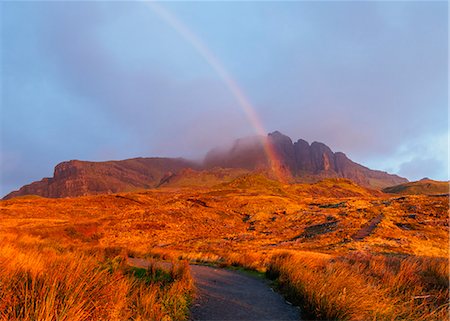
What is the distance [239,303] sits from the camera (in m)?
8.70

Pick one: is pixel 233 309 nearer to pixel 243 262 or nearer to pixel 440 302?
pixel 440 302

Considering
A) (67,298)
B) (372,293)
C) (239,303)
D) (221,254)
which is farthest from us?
(221,254)

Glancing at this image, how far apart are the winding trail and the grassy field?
51 cm

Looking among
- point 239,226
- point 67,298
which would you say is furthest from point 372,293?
point 239,226

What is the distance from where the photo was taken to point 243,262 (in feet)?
Result: 57.5

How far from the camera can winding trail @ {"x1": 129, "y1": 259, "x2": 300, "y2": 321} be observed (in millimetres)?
7527

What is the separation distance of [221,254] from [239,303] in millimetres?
14897

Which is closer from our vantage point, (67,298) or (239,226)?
(67,298)

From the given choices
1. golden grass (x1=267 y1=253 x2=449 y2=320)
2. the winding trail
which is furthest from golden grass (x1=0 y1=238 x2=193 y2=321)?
golden grass (x1=267 y1=253 x2=449 y2=320)

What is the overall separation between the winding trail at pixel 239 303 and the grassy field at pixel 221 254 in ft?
1.66

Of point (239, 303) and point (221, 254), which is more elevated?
point (239, 303)

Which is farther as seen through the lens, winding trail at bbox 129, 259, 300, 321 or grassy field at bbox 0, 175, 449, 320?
winding trail at bbox 129, 259, 300, 321

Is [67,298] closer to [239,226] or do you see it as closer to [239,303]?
[239,303]

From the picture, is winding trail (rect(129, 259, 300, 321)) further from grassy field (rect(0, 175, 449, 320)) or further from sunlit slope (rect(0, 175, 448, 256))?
sunlit slope (rect(0, 175, 448, 256))
